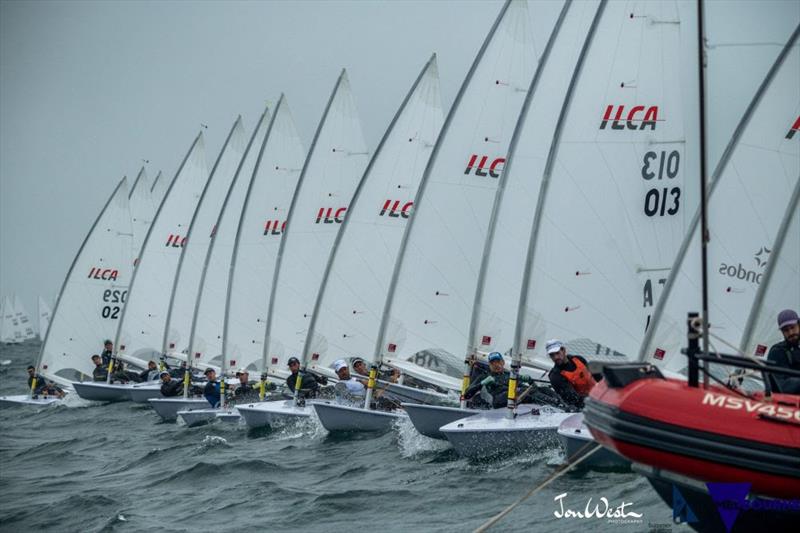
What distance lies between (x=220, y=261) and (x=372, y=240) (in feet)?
36.8

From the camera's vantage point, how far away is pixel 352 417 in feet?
71.7

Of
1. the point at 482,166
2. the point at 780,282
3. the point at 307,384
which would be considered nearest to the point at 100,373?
the point at 307,384

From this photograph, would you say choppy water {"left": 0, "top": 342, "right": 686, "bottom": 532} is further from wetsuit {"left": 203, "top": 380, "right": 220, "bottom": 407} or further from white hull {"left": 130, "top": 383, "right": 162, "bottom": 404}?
white hull {"left": 130, "top": 383, "right": 162, "bottom": 404}

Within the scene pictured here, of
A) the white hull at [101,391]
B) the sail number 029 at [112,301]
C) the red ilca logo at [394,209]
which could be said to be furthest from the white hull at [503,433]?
the sail number 029 at [112,301]

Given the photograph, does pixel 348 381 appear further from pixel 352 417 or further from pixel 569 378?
pixel 569 378

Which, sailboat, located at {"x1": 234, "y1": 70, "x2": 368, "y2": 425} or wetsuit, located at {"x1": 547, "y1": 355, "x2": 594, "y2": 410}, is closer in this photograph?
wetsuit, located at {"x1": 547, "y1": 355, "x2": 594, "y2": 410}

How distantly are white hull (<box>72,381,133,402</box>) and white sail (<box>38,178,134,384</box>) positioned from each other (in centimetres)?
424

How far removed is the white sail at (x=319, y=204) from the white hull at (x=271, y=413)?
6.63 meters

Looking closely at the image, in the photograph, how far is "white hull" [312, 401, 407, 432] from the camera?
21.7m

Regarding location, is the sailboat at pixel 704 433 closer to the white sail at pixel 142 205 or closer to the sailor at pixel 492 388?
the sailor at pixel 492 388

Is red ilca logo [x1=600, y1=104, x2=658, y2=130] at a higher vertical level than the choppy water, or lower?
higher

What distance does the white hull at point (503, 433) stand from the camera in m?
16.2

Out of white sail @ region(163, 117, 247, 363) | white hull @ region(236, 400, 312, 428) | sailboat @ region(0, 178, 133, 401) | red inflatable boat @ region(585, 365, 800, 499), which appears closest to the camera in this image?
red inflatable boat @ region(585, 365, 800, 499)

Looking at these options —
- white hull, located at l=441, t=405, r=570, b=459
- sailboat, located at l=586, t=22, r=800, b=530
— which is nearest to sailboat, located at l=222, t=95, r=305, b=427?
white hull, located at l=441, t=405, r=570, b=459
